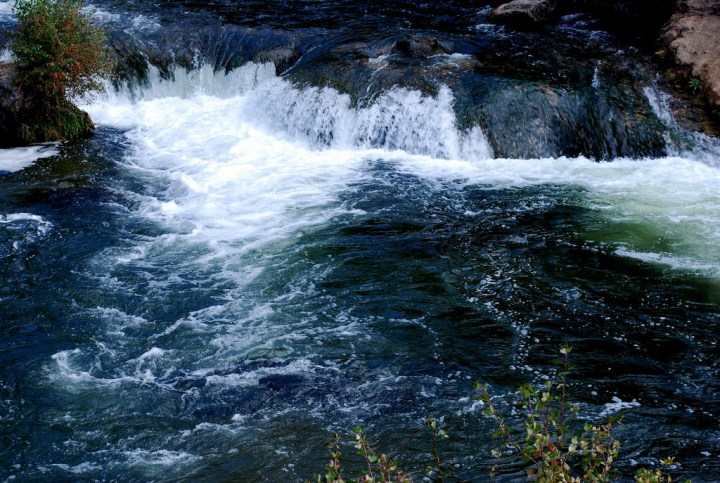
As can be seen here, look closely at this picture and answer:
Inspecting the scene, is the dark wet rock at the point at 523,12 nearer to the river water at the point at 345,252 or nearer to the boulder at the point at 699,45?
the river water at the point at 345,252

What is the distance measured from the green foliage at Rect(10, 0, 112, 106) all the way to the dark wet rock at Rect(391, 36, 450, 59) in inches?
233

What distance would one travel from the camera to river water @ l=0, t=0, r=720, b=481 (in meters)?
6.35

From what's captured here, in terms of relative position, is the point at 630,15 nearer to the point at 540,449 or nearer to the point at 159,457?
the point at 159,457

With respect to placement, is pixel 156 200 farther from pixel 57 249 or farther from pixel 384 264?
pixel 384 264

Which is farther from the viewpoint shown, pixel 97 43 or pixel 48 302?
pixel 97 43

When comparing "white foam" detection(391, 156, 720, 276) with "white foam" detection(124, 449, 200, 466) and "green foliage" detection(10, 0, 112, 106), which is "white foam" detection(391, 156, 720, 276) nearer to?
"white foam" detection(124, 449, 200, 466)

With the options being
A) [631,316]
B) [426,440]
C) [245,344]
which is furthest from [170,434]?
[631,316]

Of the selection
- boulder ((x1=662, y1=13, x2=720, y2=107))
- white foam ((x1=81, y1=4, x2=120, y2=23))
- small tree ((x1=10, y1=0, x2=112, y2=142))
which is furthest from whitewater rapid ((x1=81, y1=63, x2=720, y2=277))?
white foam ((x1=81, y1=4, x2=120, y2=23))

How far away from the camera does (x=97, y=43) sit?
13680 millimetres

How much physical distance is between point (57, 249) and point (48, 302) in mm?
1504

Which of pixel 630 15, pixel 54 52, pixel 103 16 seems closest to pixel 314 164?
pixel 54 52

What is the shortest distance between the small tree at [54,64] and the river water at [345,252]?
0.71 meters

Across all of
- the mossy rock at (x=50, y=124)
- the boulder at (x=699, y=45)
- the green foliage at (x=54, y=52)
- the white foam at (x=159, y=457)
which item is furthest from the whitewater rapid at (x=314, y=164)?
the white foam at (x=159, y=457)

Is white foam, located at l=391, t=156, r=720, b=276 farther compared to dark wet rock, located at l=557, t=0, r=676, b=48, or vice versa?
dark wet rock, located at l=557, t=0, r=676, b=48
